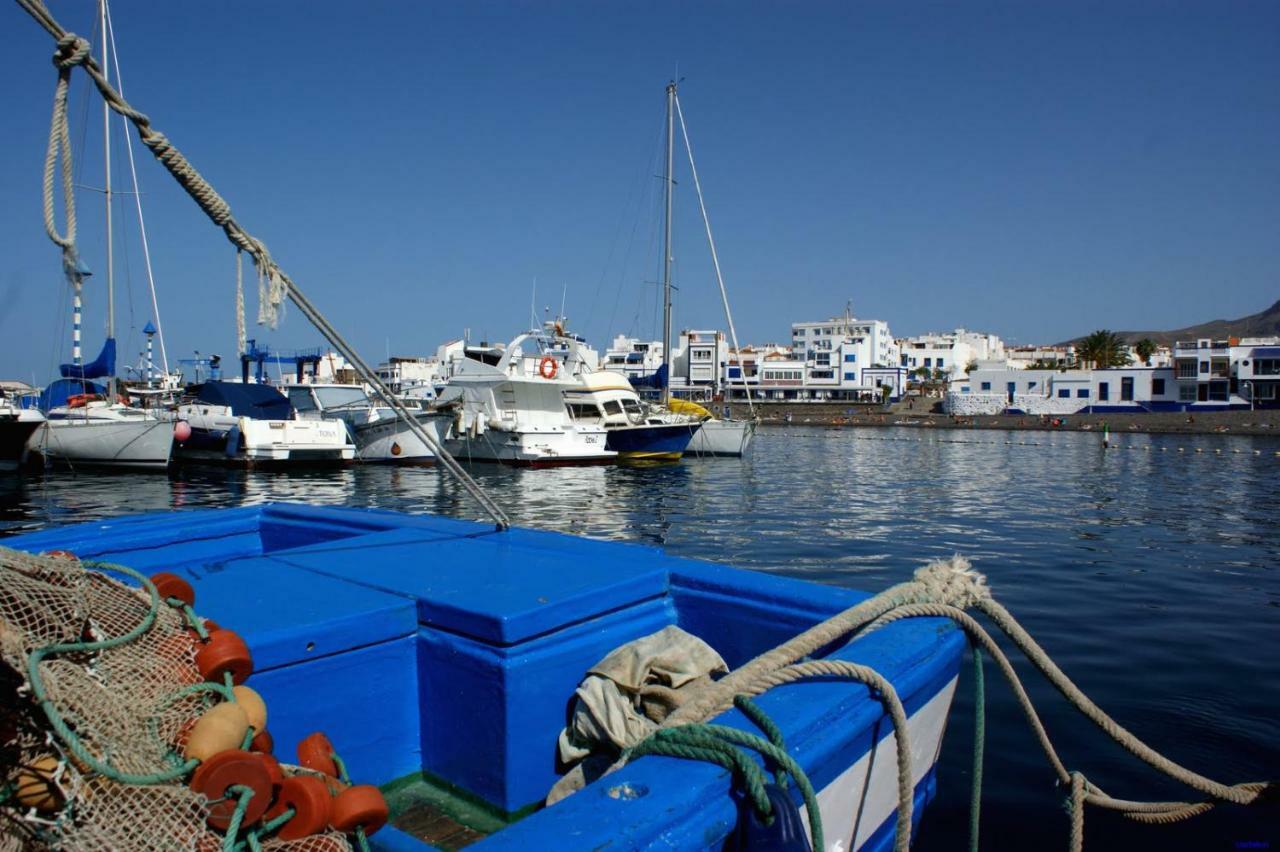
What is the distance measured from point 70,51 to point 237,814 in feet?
8.48

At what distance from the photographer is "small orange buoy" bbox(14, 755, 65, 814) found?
1509mm

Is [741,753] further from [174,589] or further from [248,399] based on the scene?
[248,399]

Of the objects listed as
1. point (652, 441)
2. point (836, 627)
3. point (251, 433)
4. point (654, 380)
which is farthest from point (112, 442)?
point (836, 627)

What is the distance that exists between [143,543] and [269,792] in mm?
3184

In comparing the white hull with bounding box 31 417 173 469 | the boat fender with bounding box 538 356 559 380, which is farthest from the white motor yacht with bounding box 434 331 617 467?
the white hull with bounding box 31 417 173 469

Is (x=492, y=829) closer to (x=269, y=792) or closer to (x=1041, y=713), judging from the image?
(x=269, y=792)

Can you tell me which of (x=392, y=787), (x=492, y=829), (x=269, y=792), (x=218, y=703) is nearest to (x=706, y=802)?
(x=269, y=792)

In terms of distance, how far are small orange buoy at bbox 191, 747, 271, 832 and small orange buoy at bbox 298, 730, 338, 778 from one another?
1.24ft

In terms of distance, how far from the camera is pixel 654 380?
41.8m

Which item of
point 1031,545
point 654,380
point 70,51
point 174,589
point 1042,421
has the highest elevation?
point 654,380

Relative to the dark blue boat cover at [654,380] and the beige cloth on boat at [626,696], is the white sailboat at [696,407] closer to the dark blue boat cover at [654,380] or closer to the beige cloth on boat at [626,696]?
the dark blue boat cover at [654,380]

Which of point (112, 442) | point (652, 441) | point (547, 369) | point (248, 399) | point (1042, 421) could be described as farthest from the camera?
point (1042, 421)

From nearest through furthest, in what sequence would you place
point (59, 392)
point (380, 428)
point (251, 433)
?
point (251, 433)
point (380, 428)
point (59, 392)

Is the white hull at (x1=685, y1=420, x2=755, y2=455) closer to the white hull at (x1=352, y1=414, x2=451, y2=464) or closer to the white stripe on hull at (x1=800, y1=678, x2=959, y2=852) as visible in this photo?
the white hull at (x1=352, y1=414, x2=451, y2=464)
